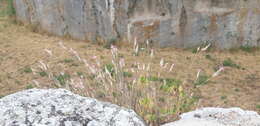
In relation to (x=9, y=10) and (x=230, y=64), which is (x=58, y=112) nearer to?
(x=230, y=64)

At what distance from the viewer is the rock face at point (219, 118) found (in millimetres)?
3018

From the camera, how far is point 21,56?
6.59 m

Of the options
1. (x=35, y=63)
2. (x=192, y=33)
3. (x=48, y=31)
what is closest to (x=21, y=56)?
(x=35, y=63)

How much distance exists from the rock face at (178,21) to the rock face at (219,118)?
3667 millimetres

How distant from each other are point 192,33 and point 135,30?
1051mm

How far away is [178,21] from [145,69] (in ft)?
8.44

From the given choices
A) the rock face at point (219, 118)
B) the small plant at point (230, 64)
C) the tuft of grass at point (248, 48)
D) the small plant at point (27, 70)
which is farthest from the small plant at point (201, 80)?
the small plant at point (27, 70)

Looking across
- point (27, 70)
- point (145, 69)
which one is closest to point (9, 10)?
point (27, 70)

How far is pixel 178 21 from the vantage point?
6.83 m

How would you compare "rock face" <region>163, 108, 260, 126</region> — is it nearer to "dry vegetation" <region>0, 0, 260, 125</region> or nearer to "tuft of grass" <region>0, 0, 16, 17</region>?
"dry vegetation" <region>0, 0, 260, 125</region>

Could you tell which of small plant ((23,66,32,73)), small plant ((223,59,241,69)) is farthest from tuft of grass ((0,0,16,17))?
small plant ((223,59,241,69))

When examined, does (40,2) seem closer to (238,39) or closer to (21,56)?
(21,56)

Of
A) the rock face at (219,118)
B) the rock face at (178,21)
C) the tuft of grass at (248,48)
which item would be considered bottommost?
the tuft of grass at (248,48)

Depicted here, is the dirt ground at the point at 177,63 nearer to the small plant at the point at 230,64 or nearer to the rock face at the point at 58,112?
the small plant at the point at 230,64
